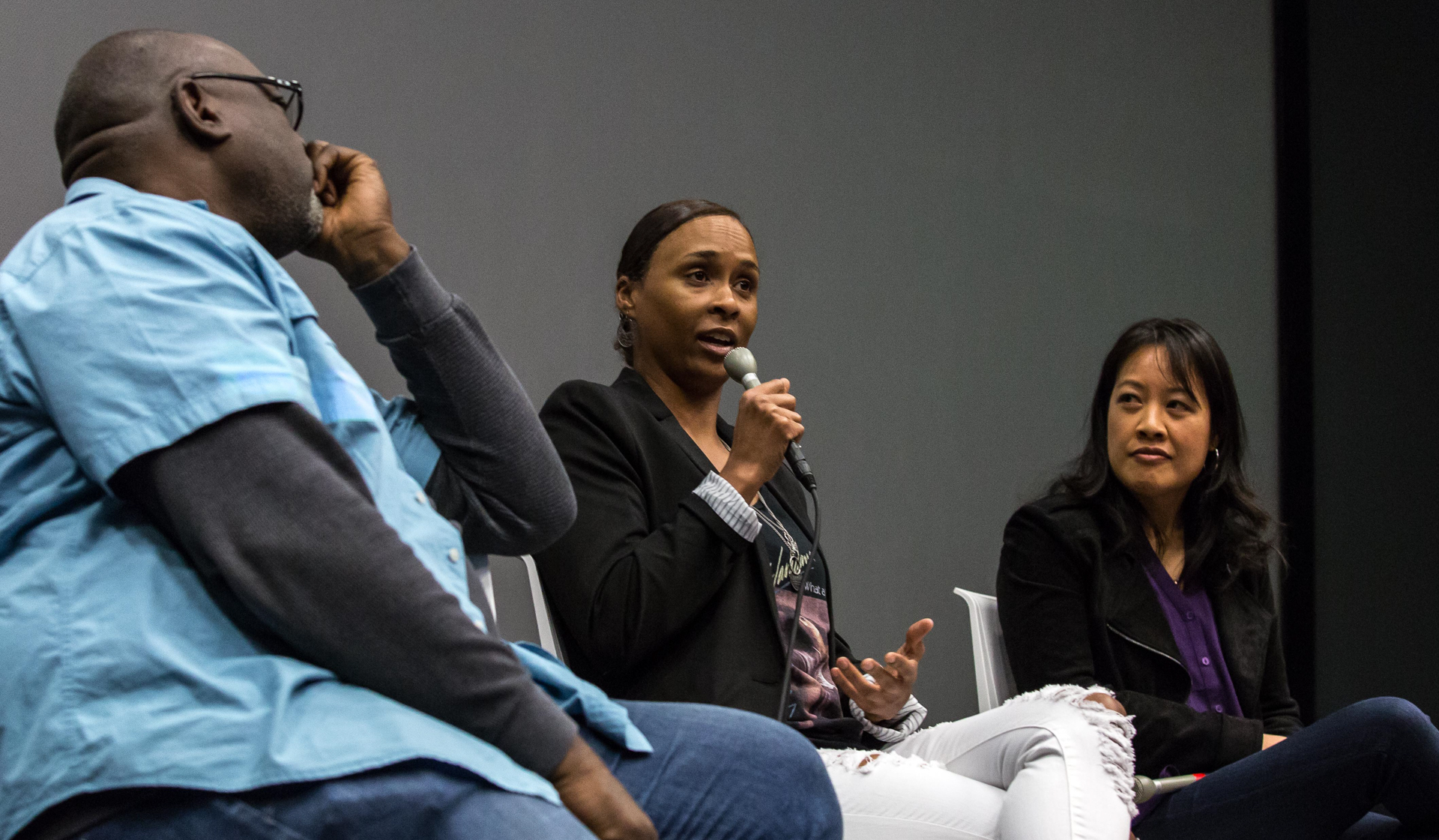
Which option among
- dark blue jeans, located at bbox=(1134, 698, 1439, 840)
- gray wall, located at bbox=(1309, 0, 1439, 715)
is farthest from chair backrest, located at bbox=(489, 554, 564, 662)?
gray wall, located at bbox=(1309, 0, 1439, 715)

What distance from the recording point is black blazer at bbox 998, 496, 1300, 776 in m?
1.91

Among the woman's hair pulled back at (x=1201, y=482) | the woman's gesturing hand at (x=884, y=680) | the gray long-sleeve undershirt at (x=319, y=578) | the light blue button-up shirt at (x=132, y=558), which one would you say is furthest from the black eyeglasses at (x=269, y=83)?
the woman's hair pulled back at (x=1201, y=482)

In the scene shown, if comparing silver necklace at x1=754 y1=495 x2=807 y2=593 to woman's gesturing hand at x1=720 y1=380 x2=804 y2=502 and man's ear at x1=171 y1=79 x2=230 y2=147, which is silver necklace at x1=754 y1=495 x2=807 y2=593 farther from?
man's ear at x1=171 y1=79 x2=230 y2=147

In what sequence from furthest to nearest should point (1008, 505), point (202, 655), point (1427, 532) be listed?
point (1427, 532) → point (1008, 505) → point (202, 655)

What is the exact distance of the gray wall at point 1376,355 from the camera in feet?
10.9

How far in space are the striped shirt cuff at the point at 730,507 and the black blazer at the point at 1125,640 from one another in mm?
667

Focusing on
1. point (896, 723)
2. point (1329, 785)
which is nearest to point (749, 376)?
point (896, 723)

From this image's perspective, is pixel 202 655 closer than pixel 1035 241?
Yes

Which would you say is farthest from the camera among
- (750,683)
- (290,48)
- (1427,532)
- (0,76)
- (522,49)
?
(1427,532)

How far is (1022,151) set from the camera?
3.17 metres

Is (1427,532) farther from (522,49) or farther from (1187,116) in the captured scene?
(522,49)

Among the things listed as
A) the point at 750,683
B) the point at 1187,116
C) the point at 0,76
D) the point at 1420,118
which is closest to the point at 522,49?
the point at 0,76

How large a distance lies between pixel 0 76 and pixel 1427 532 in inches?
137

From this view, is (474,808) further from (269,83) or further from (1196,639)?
(1196,639)
